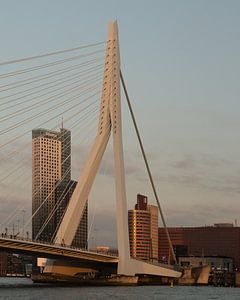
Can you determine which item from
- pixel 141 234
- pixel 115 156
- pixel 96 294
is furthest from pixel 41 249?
pixel 141 234

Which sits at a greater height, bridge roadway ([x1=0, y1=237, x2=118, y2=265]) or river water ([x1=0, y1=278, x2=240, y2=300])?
bridge roadway ([x1=0, y1=237, x2=118, y2=265])

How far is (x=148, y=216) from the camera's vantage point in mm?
192500

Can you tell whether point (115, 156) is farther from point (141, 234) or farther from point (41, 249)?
point (141, 234)

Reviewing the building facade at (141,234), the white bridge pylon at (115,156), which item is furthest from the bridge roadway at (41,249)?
the building facade at (141,234)

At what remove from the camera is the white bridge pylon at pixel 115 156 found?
58.0 meters

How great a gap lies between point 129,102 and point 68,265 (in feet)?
56.7

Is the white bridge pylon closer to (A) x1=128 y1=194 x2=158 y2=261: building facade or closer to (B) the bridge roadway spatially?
(B) the bridge roadway

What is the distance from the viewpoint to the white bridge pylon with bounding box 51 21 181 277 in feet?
190

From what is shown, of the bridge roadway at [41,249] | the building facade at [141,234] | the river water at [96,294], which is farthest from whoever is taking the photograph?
the building facade at [141,234]

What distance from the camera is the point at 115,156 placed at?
60281 millimetres

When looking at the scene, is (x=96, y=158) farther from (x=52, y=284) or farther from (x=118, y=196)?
(x=52, y=284)

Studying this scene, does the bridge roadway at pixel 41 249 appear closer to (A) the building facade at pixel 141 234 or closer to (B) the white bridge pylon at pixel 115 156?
(B) the white bridge pylon at pixel 115 156

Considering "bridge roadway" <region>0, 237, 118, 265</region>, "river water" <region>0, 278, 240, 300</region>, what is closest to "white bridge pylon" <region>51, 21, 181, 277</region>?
"bridge roadway" <region>0, 237, 118, 265</region>

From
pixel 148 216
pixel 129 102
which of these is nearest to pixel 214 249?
pixel 148 216
